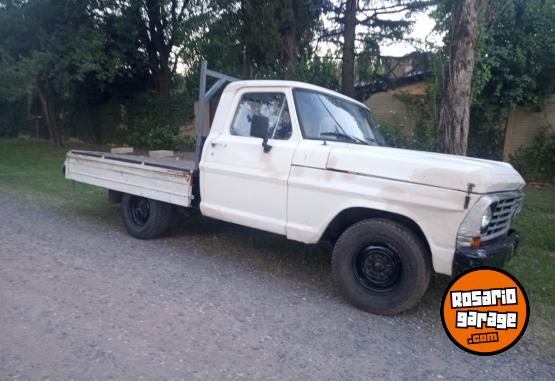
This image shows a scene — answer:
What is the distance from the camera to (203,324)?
3.92 m

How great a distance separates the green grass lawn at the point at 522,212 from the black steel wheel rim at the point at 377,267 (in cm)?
74

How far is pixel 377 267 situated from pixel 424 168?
1.01 metres

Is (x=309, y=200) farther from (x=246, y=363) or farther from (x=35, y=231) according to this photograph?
(x=35, y=231)

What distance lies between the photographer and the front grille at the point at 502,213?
3.92m

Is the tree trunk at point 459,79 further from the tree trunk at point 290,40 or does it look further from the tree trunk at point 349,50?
the tree trunk at point 349,50

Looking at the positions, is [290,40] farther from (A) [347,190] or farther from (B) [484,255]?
(B) [484,255]

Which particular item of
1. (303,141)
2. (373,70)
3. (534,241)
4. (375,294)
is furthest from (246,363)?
(373,70)

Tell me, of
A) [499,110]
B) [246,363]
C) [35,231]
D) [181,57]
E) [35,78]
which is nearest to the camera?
[246,363]

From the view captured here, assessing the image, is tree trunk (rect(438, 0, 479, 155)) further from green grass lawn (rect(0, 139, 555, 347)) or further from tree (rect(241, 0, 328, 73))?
tree (rect(241, 0, 328, 73))

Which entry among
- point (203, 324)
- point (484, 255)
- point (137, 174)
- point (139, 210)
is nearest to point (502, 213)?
A: point (484, 255)

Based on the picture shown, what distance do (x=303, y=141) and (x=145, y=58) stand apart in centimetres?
1560

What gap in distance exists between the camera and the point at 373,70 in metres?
16.2

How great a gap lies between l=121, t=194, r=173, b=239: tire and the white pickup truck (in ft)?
0.96

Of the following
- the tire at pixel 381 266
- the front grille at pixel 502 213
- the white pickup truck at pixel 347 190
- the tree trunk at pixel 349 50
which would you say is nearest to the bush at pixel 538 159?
the tree trunk at pixel 349 50
